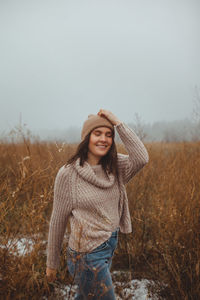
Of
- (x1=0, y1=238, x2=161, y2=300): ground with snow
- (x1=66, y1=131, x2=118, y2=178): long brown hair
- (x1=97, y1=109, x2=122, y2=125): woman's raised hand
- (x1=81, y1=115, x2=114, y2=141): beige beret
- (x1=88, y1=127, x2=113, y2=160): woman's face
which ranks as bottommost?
(x1=0, y1=238, x2=161, y2=300): ground with snow

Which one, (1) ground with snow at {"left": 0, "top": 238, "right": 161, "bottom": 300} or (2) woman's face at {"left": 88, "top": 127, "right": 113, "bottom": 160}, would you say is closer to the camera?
(2) woman's face at {"left": 88, "top": 127, "right": 113, "bottom": 160}

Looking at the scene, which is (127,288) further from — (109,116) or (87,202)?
(109,116)

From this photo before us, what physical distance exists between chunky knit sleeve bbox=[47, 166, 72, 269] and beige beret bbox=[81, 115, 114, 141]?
0.24 metres

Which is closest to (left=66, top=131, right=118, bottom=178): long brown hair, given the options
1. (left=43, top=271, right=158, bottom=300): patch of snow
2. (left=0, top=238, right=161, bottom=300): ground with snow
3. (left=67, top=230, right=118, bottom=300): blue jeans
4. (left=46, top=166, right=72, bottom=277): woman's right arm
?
(left=46, top=166, right=72, bottom=277): woman's right arm

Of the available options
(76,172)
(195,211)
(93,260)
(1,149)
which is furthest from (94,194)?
(1,149)

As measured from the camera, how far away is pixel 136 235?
90.7 inches

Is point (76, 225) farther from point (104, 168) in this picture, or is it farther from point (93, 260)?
point (104, 168)

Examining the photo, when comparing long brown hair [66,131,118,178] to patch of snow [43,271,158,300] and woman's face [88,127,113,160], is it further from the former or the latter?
patch of snow [43,271,158,300]

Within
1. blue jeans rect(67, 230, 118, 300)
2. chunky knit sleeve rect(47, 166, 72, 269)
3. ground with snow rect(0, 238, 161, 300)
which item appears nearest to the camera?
blue jeans rect(67, 230, 118, 300)

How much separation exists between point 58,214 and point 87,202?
17 centimetres

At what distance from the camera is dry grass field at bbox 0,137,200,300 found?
1.21m

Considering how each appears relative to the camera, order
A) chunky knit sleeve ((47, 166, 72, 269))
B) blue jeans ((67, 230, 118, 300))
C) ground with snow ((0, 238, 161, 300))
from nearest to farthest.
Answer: blue jeans ((67, 230, 118, 300))
chunky knit sleeve ((47, 166, 72, 269))
ground with snow ((0, 238, 161, 300))

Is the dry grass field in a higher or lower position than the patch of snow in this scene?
higher

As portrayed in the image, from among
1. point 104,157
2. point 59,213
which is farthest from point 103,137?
point 59,213
